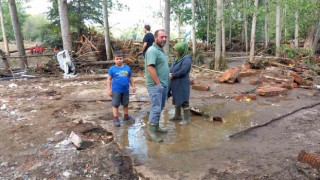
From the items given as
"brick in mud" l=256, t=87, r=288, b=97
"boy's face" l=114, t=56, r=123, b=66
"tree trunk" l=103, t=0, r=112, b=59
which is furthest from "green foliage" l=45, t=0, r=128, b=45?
"boy's face" l=114, t=56, r=123, b=66

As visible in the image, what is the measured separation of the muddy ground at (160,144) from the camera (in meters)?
3.45

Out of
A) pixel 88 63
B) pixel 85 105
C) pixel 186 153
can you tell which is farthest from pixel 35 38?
pixel 186 153

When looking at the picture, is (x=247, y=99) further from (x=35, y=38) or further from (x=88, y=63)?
(x=35, y=38)

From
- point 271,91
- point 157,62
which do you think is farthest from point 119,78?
point 271,91

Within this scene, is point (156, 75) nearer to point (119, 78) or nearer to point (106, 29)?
point (119, 78)

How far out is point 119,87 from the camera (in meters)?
5.17

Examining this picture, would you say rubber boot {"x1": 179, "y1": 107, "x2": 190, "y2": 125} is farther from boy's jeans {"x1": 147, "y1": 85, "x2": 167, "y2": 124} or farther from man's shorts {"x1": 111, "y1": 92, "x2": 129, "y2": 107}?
man's shorts {"x1": 111, "y1": 92, "x2": 129, "y2": 107}

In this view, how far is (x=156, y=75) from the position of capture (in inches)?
169

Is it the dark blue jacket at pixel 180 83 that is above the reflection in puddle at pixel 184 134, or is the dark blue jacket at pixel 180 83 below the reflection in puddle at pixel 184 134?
above

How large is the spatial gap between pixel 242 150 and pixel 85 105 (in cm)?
411

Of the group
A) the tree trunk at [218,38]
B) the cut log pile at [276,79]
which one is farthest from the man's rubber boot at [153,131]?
the tree trunk at [218,38]

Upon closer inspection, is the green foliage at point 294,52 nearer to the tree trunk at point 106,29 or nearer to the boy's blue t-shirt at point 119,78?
the tree trunk at point 106,29

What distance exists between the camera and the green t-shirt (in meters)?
4.26

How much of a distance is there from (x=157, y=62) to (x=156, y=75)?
227mm
